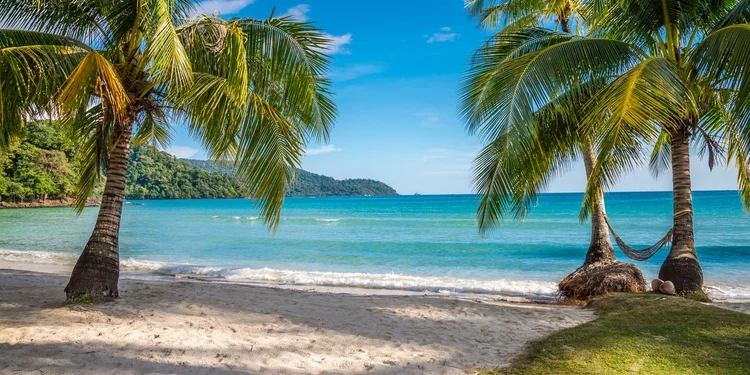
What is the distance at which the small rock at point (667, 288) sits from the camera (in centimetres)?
664

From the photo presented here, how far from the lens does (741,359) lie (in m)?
3.84

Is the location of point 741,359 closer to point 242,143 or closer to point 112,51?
point 242,143

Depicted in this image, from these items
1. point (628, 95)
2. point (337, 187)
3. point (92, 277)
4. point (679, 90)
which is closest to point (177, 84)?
point (92, 277)

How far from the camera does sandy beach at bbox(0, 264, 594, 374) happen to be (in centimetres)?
364

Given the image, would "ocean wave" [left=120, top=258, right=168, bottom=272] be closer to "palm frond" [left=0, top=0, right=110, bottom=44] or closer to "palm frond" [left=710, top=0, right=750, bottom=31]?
"palm frond" [left=0, top=0, right=110, bottom=44]

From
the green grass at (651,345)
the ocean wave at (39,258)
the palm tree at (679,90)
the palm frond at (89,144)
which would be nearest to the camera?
the green grass at (651,345)

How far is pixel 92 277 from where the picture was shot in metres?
5.34

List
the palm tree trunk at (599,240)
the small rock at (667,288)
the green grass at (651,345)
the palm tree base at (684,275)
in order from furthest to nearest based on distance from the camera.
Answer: the palm tree trunk at (599,240), the palm tree base at (684,275), the small rock at (667,288), the green grass at (651,345)

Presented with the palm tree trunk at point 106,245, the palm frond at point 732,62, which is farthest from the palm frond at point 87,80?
the palm frond at point 732,62

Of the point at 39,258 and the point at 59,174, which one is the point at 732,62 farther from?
the point at 59,174

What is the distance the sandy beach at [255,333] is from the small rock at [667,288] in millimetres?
1316

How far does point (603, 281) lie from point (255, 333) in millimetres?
6222

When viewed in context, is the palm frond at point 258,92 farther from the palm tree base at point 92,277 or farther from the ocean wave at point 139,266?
the ocean wave at point 139,266

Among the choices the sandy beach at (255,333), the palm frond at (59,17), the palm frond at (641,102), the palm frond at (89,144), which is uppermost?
the palm frond at (59,17)
